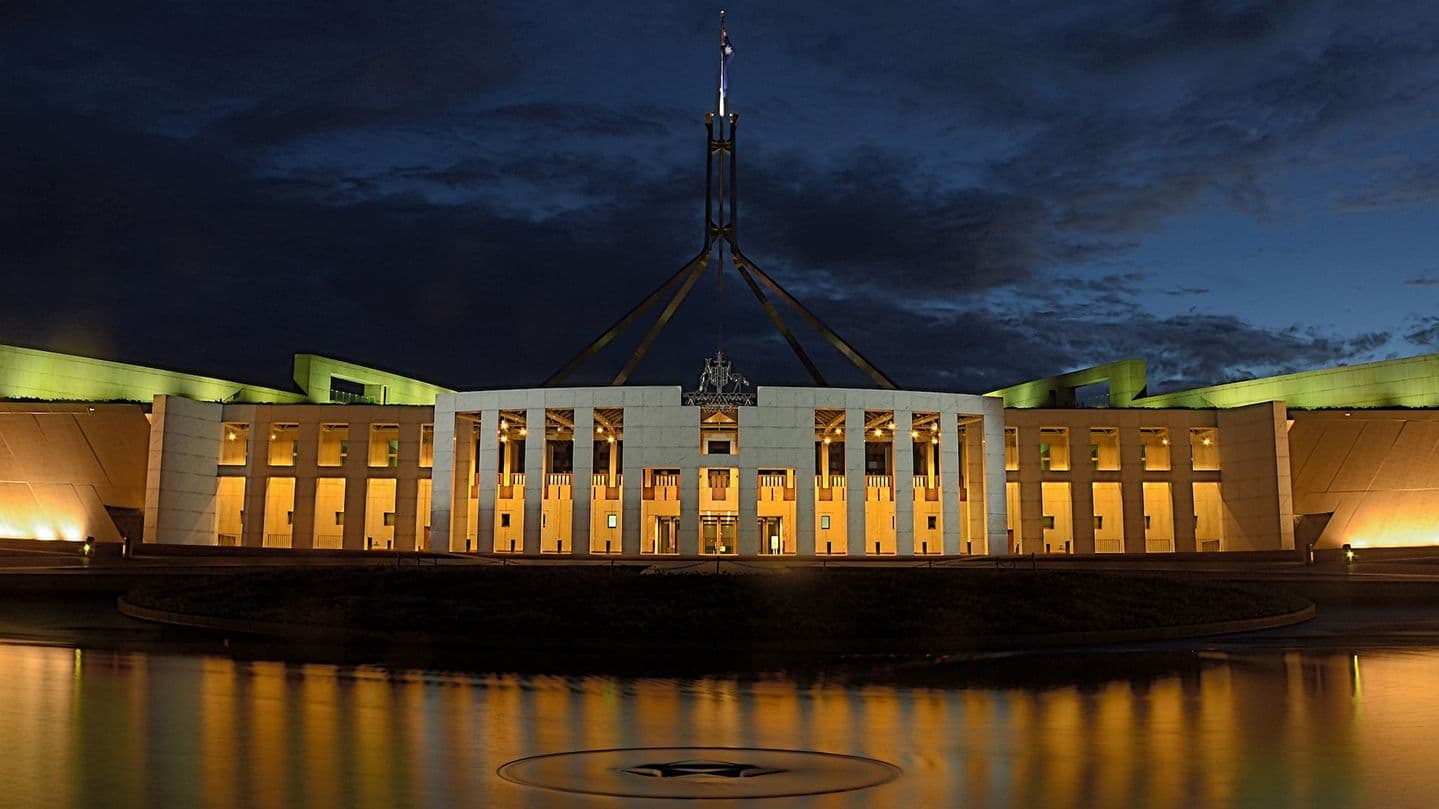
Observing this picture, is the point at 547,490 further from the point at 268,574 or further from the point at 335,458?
the point at 268,574

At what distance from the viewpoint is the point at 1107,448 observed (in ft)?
214

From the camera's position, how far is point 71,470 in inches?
2222

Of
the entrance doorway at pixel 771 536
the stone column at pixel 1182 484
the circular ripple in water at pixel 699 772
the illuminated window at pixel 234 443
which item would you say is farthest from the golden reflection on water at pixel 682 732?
the illuminated window at pixel 234 443

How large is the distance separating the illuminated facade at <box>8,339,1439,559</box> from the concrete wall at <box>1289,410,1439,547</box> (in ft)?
A: 0.31

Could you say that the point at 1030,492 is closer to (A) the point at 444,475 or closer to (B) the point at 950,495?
(B) the point at 950,495

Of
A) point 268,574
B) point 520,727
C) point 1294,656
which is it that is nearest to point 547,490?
point 268,574

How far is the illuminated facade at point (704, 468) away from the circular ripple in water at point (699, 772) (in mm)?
40839

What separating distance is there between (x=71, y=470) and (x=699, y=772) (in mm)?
56863

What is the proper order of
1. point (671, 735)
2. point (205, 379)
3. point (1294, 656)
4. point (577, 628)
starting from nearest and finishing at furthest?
point (671, 735)
point (1294, 656)
point (577, 628)
point (205, 379)

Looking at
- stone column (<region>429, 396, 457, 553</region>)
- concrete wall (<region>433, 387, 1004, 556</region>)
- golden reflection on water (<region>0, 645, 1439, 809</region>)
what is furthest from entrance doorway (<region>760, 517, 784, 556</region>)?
golden reflection on water (<region>0, 645, 1439, 809</region>)

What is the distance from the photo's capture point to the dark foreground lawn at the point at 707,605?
63.2 ft

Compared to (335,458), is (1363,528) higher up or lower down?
lower down

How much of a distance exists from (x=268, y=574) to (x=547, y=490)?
28290 mm

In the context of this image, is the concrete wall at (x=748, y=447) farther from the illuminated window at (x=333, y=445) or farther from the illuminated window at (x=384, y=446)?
the illuminated window at (x=333, y=445)
